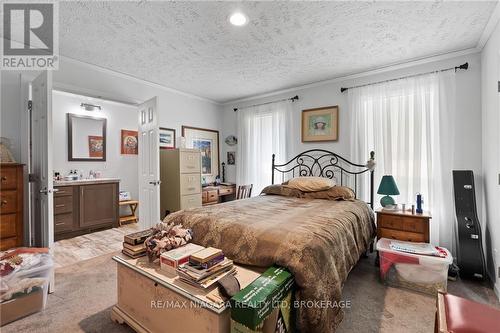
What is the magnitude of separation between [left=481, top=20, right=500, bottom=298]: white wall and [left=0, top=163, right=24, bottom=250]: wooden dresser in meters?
4.75

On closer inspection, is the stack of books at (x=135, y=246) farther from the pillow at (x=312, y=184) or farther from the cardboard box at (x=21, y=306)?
the pillow at (x=312, y=184)

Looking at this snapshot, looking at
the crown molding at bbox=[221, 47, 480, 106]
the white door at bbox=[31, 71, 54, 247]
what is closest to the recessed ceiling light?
the white door at bbox=[31, 71, 54, 247]

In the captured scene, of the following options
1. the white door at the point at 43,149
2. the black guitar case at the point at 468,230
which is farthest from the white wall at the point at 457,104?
the white door at the point at 43,149

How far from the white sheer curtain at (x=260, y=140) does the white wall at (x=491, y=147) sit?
2.56 metres

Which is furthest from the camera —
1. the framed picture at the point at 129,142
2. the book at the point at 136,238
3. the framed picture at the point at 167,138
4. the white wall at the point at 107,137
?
the framed picture at the point at 129,142

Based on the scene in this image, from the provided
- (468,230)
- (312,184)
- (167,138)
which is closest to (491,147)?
(468,230)

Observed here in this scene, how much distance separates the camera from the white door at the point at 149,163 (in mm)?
3365

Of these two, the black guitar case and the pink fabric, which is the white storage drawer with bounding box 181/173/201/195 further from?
the black guitar case

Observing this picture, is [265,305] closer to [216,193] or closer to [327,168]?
[327,168]

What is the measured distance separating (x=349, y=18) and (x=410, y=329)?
270cm

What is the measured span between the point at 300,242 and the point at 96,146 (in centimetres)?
458

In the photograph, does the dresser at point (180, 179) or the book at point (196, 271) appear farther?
the dresser at point (180, 179)

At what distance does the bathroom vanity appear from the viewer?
3.74m

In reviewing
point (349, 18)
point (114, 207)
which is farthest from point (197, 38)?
point (114, 207)
